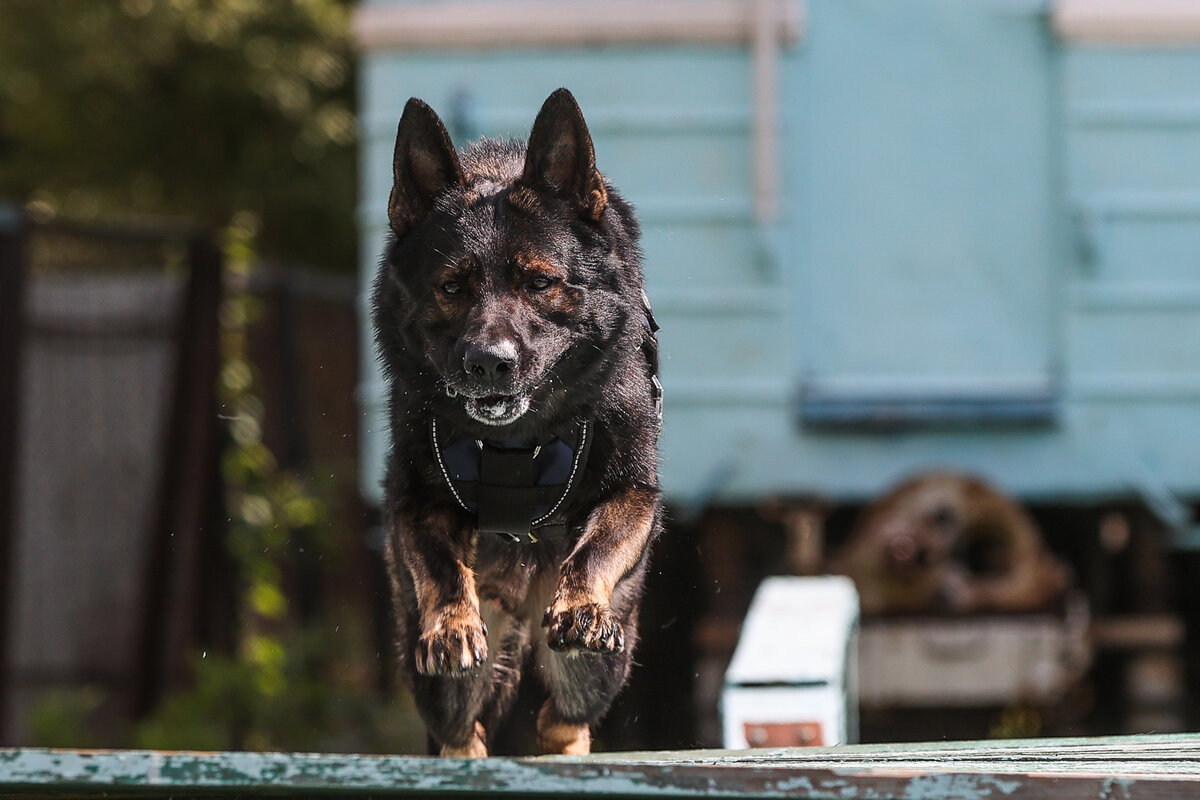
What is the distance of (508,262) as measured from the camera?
5.66ft

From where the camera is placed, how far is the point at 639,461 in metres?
1.85

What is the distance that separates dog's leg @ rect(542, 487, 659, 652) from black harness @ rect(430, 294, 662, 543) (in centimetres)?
5

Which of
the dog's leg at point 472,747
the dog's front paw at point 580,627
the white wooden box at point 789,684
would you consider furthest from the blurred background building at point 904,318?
the dog's front paw at point 580,627

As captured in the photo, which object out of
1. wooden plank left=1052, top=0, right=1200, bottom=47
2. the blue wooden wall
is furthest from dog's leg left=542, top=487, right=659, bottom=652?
wooden plank left=1052, top=0, right=1200, bottom=47

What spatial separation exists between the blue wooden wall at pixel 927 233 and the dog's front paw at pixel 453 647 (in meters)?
4.14

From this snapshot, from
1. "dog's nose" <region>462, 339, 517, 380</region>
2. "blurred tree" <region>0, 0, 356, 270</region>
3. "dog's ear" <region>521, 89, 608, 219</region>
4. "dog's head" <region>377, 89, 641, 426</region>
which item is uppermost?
"blurred tree" <region>0, 0, 356, 270</region>

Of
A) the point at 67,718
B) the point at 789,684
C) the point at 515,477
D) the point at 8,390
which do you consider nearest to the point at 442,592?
the point at 515,477

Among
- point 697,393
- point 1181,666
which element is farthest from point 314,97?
point 1181,666

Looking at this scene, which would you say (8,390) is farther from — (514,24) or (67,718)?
(514,24)

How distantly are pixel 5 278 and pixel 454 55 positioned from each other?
2.11 metres

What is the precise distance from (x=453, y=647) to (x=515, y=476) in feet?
0.66

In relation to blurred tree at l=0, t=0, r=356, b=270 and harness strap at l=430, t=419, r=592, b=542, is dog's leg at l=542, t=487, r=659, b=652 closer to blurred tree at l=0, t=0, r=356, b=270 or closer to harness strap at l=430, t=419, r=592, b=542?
harness strap at l=430, t=419, r=592, b=542

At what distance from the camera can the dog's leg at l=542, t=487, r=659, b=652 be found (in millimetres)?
1722

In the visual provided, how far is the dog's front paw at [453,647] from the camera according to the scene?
1691mm
